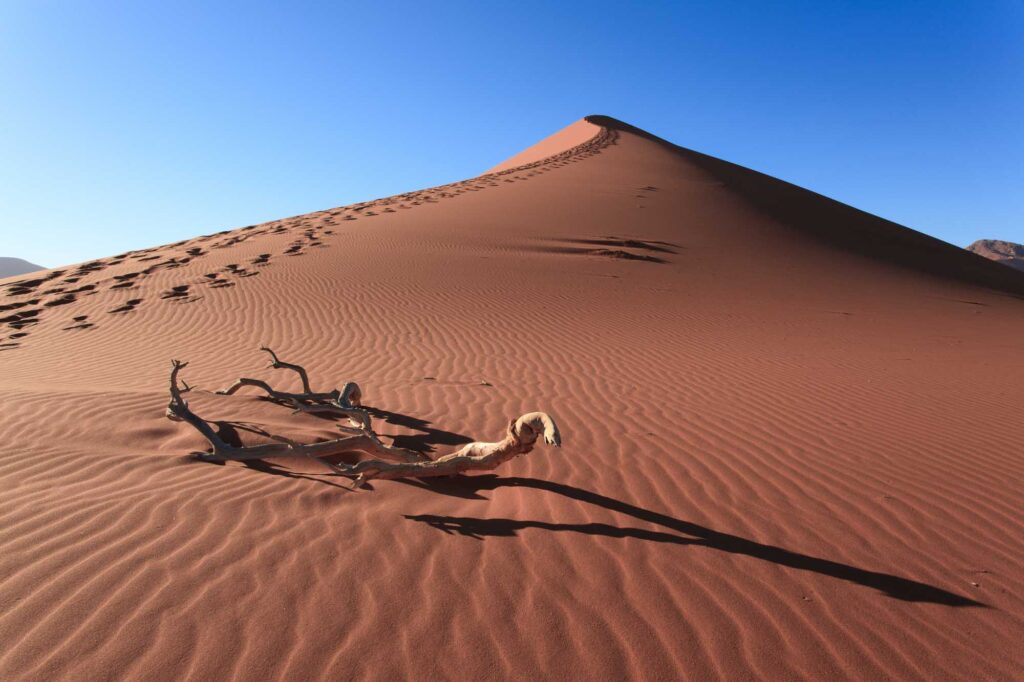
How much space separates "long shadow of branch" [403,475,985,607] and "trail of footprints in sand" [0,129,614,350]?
10635 mm

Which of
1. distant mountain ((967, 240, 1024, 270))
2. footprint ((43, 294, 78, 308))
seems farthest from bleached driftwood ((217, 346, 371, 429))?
distant mountain ((967, 240, 1024, 270))

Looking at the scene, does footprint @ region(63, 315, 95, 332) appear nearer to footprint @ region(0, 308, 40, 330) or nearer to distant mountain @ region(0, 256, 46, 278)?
→ footprint @ region(0, 308, 40, 330)

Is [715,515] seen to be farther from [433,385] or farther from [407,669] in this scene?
[433,385]

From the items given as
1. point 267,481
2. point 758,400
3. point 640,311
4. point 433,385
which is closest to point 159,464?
point 267,481

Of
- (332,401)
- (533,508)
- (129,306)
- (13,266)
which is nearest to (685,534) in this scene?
(533,508)

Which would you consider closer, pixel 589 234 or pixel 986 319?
pixel 986 319

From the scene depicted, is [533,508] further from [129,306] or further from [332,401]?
[129,306]

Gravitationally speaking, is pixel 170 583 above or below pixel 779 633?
above

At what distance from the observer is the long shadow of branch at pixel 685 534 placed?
110 inches

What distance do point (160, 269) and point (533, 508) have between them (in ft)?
51.7

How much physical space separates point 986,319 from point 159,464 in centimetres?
1647

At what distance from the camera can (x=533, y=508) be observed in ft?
11.7

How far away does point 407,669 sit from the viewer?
7.04ft

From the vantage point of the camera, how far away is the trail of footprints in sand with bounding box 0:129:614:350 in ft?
39.0
